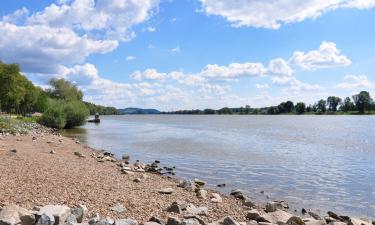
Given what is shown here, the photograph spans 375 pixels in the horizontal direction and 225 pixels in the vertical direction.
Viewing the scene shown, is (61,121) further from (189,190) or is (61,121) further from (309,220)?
(309,220)

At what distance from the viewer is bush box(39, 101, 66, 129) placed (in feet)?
237

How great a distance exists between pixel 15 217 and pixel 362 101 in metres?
201

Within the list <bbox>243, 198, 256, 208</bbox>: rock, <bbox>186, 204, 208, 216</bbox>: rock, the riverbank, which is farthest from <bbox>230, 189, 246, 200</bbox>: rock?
<bbox>186, 204, 208, 216</bbox>: rock

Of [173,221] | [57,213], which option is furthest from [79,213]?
[173,221]

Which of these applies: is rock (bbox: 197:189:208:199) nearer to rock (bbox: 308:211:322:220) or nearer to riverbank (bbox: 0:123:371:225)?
riverbank (bbox: 0:123:371:225)

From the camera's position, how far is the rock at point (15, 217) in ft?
28.7

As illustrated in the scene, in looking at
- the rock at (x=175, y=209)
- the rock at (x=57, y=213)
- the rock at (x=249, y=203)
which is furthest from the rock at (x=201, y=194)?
the rock at (x=57, y=213)

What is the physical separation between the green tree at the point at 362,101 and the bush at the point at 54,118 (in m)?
151

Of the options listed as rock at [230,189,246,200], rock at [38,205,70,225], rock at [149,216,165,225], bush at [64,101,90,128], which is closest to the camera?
rock at [38,205,70,225]

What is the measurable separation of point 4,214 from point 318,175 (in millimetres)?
20815

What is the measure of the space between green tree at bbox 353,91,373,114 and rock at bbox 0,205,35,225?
195 metres

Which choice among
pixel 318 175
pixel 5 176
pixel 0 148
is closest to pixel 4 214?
pixel 5 176

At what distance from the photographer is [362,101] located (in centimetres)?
19088

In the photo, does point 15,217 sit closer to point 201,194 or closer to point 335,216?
point 201,194
